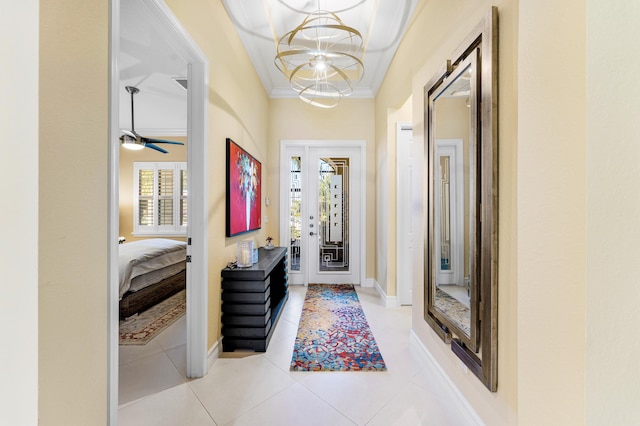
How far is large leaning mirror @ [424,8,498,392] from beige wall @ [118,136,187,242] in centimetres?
536

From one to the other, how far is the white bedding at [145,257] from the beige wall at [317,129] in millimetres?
1415

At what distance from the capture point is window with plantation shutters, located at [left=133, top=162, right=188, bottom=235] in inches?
221

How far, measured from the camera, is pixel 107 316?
105cm

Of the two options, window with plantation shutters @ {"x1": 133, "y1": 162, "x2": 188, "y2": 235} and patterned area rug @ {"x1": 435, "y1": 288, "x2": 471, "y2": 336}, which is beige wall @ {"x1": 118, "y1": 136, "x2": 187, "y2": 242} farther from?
patterned area rug @ {"x1": 435, "y1": 288, "x2": 471, "y2": 336}

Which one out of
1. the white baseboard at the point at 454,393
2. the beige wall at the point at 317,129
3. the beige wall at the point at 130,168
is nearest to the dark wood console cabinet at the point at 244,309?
the white baseboard at the point at 454,393

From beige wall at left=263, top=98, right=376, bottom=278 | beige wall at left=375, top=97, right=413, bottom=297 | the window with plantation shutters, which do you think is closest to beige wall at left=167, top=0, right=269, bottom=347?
beige wall at left=263, top=98, right=376, bottom=278

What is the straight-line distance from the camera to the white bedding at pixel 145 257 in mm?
2949

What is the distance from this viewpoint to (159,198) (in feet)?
18.5

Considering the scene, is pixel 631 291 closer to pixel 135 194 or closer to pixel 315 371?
pixel 315 371

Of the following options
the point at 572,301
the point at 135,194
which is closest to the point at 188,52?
the point at 572,301

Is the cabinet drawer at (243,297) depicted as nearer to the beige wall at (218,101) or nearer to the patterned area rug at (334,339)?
the beige wall at (218,101)

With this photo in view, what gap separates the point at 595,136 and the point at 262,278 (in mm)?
2088

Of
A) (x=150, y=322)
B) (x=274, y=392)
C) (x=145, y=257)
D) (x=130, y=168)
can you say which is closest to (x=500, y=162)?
(x=274, y=392)

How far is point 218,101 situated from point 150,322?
2.46 m
